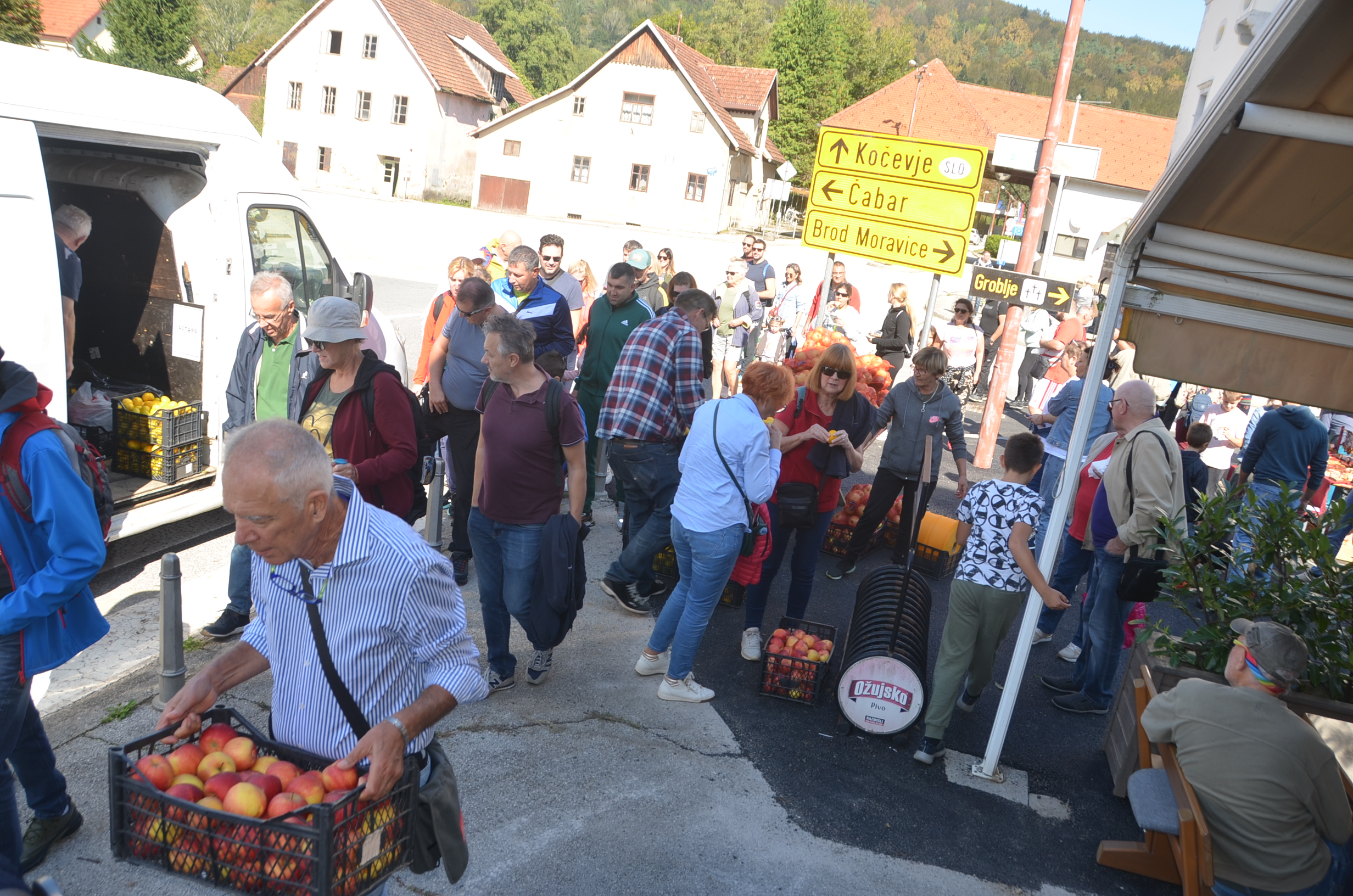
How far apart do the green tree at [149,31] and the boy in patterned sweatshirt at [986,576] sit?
52583mm

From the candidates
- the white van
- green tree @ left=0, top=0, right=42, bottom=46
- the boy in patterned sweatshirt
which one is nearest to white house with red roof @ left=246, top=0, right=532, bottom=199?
green tree @ left=0, top=0, right=42, bottom=46

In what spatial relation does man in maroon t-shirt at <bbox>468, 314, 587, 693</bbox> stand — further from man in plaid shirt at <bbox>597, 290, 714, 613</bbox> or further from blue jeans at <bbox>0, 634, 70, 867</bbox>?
blue jeans at <bbox>0, 634, 70, 867</bbox>

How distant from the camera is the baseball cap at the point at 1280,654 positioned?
11.9 feet

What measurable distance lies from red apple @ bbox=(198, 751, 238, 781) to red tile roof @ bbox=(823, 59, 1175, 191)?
159 feet

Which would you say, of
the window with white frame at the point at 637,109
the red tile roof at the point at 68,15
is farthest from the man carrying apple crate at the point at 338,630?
the red tile roof at the point at 68,15

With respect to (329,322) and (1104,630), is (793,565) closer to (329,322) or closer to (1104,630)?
(1104,630)

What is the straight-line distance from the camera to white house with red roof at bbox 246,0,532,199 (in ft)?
178

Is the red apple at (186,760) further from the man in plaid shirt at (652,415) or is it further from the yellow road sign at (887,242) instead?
the yellow road sign at (887,242)

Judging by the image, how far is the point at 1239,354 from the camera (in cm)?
432

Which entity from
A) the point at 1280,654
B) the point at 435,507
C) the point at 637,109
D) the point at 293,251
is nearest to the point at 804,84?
the point at 637,109

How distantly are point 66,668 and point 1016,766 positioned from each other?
525 centimetres

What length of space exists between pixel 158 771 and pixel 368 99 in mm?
59627

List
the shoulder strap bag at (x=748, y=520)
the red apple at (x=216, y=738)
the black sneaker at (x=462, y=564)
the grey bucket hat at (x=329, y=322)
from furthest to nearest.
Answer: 1. the black sneaker at (x=462, y=564)
2. the shoulder strap bag at (x=748, y=520)
3. the grey bucket hat at (x=329, y=322)
4. the red apple at (x=216, y=738)

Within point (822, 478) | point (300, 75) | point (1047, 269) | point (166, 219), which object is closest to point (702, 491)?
point (822, 478)
